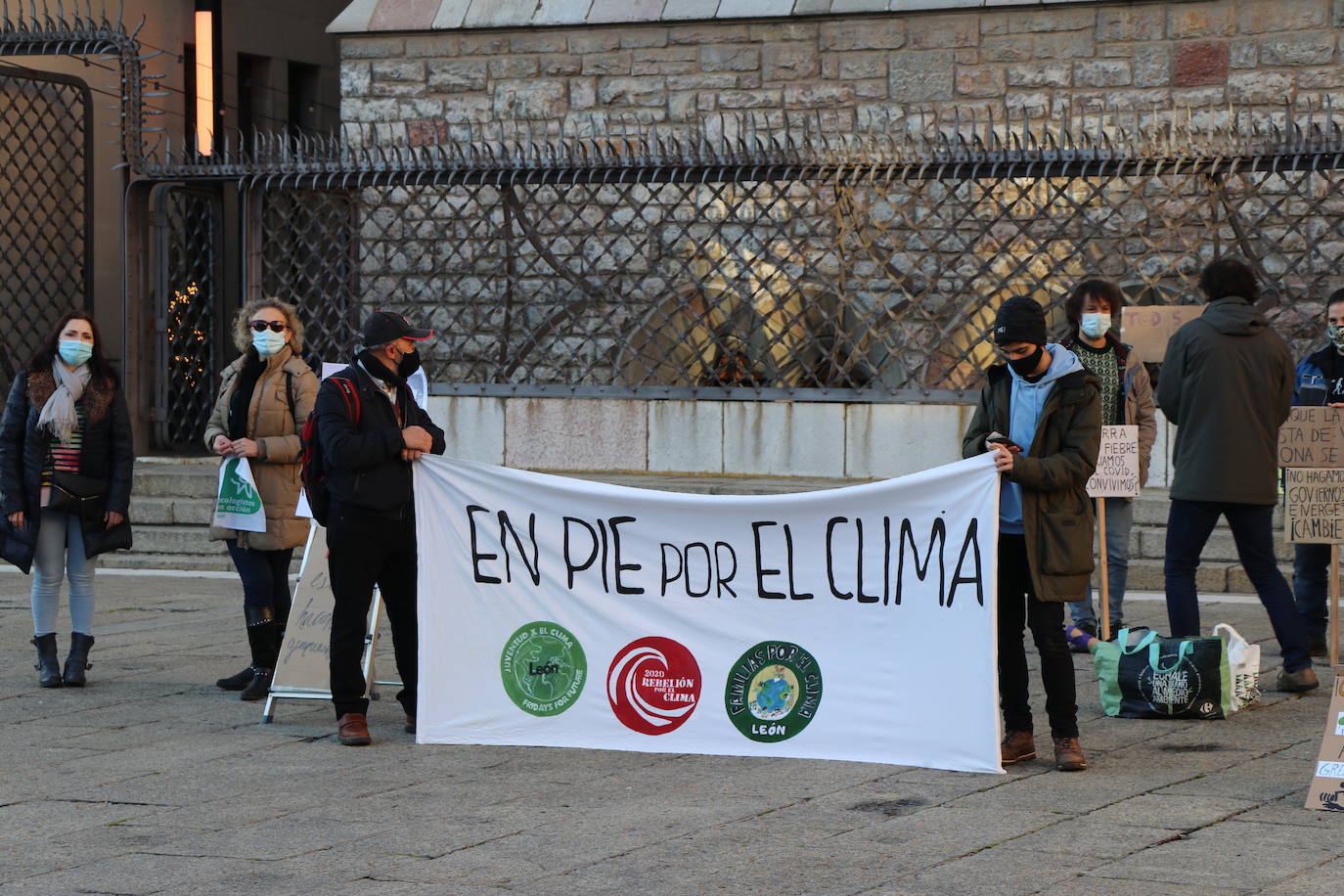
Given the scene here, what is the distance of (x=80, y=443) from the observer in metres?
8.70

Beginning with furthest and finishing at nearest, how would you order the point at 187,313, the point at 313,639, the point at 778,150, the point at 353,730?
the point at 187,313
the point at 778,150
the point at 313,639
the point at 353,730

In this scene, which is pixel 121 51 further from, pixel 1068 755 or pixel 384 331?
pixel 1068 755

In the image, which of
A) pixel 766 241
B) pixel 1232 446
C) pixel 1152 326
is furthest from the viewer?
pixel 766 241

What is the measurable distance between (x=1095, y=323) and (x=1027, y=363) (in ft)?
8.27

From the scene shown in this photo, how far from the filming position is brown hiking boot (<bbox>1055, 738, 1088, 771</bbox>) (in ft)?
21.7

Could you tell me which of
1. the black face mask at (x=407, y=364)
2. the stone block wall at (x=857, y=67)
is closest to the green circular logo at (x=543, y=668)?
the black face mask at (x=407, y=364)

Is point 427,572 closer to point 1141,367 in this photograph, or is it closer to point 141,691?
point 141,691

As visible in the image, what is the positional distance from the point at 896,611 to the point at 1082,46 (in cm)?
997

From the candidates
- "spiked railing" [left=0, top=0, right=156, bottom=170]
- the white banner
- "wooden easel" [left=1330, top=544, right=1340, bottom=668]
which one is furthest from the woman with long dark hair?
"spiked railing" [left=0, top=0, right=156, bottom=170]

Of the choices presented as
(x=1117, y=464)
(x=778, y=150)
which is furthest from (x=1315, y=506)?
(x=778, y=150)

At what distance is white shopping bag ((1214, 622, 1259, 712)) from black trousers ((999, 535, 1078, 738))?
122 centimetres

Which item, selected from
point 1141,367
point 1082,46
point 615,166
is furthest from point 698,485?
point 1082,46

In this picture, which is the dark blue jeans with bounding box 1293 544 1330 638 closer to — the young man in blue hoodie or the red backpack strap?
the young man in blue hoodie

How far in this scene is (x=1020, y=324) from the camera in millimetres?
6602
